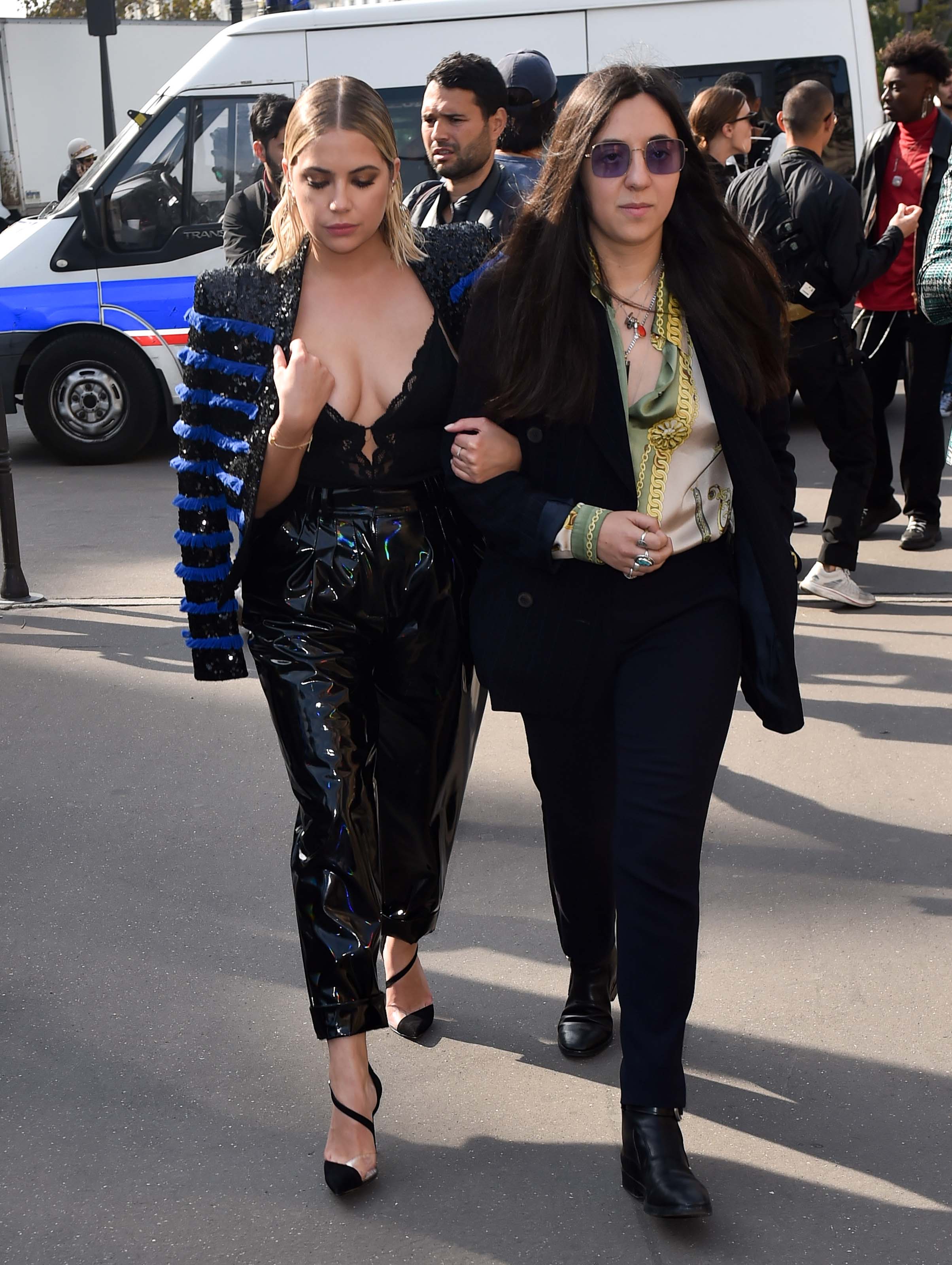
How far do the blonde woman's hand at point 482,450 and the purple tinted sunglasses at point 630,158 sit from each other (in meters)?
0.47

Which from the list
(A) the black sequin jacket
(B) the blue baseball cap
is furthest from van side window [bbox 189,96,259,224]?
(A) the black sequin jacket

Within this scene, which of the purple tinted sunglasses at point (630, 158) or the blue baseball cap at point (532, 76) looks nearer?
the purple tinted sunglasses at point (630, 158)

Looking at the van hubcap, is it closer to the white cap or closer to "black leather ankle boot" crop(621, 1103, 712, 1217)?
the white cap

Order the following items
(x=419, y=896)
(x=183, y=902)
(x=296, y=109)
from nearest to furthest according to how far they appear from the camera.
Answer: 1. (x=296, y=109)
2. (x=419, y=896)
3. (x=183, y=902)

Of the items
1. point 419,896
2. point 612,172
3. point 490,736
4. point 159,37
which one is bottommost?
point 490,736

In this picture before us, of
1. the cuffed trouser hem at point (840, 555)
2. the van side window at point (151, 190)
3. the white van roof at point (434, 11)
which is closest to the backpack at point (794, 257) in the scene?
the cuffed trouser hem at point (840, 555)

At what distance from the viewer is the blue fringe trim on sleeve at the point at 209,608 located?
3.17 metres

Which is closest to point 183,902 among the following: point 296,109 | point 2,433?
point 296,109

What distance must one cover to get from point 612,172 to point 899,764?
9.15 feet

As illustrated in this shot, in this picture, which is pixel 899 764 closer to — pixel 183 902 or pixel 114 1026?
pixel 183 902

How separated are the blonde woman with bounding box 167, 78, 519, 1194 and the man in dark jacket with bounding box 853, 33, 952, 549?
4.38 m

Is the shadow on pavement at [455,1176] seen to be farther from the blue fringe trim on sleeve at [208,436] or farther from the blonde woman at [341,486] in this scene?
the blue fringe trim on sleeve at [208,436]

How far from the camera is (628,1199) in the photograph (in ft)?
9.04

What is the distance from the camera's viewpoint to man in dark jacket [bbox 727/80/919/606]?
6.10m
